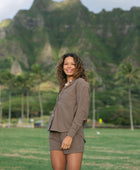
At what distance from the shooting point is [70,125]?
415 cm

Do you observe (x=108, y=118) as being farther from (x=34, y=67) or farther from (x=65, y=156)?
(x=65, y=156)

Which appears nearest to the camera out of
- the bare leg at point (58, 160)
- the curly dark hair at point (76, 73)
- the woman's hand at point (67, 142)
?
the woman's hand at point (67, 142)

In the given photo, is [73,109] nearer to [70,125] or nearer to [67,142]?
[70,125]

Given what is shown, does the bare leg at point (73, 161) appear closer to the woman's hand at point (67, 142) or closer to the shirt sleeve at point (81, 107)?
the woman's hand at point (67, 142)

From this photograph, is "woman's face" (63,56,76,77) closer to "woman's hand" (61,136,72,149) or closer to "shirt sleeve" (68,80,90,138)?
"shirt sleeve" (68,80,90,138)

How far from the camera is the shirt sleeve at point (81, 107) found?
4.04 meters

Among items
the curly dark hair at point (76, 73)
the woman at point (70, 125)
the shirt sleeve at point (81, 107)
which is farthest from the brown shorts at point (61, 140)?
the curly dark hair at point (76, 73)

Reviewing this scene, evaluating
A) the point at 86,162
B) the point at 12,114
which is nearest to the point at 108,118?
the point at 12,114

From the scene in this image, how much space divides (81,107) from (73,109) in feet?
0.45

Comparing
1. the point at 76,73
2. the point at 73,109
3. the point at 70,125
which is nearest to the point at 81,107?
the point at 73,109

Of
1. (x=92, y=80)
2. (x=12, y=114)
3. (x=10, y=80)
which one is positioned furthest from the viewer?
(x=12, y=114)

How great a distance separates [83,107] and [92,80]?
71533mm

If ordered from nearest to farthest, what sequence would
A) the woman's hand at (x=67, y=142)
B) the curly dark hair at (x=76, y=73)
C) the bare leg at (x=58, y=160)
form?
the woman's hand at (x=67, y=142)
the bare leg at (x=58, y=160)
the curly dark hair at (x=76, y=73)

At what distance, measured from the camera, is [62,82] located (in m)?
4.71
